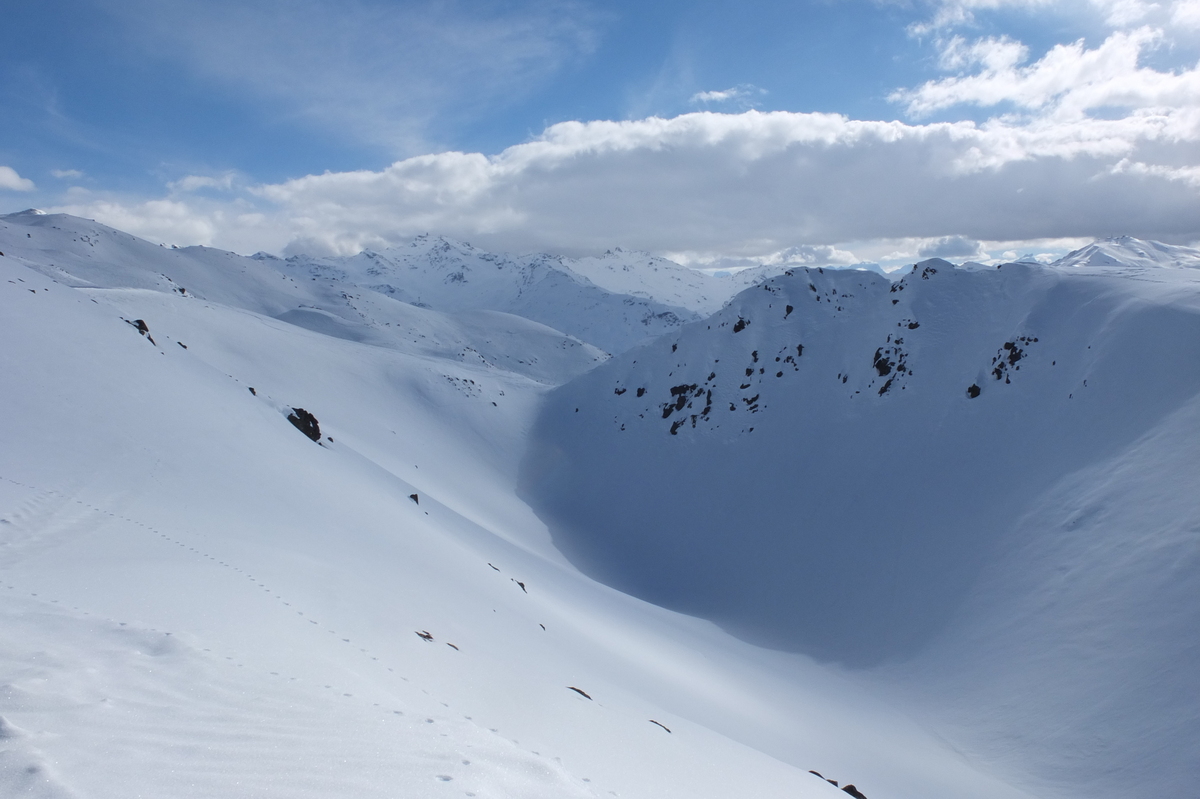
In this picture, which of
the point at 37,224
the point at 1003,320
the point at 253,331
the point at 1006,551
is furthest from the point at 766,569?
the point at 37,224

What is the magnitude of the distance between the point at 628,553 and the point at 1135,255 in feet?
347

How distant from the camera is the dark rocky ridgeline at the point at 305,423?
89.8ft

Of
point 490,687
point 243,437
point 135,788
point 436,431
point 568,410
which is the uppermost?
point 568,410

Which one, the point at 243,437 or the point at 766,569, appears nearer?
the point at 243,437

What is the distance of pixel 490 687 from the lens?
9.95 m

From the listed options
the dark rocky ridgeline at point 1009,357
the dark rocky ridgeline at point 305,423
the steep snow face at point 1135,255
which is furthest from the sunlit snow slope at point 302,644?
the steep snow face at point 1135,255

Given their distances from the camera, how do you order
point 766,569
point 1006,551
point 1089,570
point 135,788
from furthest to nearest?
point 766,569 → point 1006,551 → point 1089,570 → point 135,788

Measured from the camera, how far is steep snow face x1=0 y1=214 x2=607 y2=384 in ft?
296

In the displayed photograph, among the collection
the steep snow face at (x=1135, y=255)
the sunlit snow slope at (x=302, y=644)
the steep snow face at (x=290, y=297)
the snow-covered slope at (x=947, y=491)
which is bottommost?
the sunlit snow slope at (x=302, y=644)

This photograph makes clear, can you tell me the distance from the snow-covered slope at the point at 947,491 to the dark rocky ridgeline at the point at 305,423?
18.4 m

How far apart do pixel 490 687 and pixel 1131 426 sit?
3408 centimetres

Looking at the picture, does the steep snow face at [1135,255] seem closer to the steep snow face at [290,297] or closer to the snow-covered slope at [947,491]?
the snow-covered slope at [947,491]

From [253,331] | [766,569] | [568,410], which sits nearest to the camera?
[766,569]

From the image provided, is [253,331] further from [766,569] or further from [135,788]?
[135,788]
